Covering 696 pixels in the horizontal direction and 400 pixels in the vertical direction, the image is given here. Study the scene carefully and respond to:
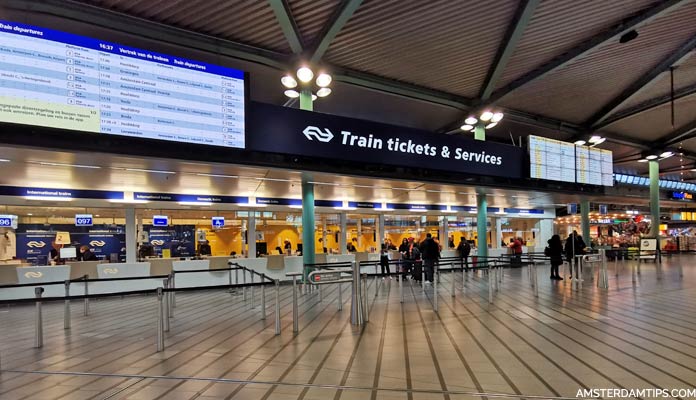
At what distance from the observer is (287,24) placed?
26.0 feet

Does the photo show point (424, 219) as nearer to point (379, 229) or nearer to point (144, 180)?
point (379, 229)

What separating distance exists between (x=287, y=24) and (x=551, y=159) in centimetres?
1063

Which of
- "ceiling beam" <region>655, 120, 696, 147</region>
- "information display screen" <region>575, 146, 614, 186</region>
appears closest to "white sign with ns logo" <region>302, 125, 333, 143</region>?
"information display screen" <region>575, 146, 614, 186</region>

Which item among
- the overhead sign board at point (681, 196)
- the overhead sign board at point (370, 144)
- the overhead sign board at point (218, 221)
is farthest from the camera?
the overhead sign board at point (681, 196)

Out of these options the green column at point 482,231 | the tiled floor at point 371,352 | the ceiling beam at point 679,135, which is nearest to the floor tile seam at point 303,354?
the tiled floor at point 371,352

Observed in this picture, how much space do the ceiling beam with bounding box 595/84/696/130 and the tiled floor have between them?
8.02m

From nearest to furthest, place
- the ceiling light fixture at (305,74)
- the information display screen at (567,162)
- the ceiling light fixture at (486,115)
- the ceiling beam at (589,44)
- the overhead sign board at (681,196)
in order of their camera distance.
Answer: the ceiling beam at (589,44)
the ceiling light fixture at (305,74)
the ceiling light fixture at (486,115)
the information display screen at (567,162)
the overhead sign board at (681,196)

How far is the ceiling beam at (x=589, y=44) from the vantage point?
8.30m

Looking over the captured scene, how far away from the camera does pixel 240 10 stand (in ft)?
25.4

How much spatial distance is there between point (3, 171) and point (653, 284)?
16.0 m

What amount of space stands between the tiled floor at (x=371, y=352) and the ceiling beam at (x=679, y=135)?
12.0m

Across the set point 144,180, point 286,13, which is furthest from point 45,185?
point 286,13

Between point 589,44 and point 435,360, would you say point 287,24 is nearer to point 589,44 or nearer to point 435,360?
point 435,360

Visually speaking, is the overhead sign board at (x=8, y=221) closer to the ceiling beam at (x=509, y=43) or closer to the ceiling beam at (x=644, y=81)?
the ceiling beam at (x=509, y=43)
